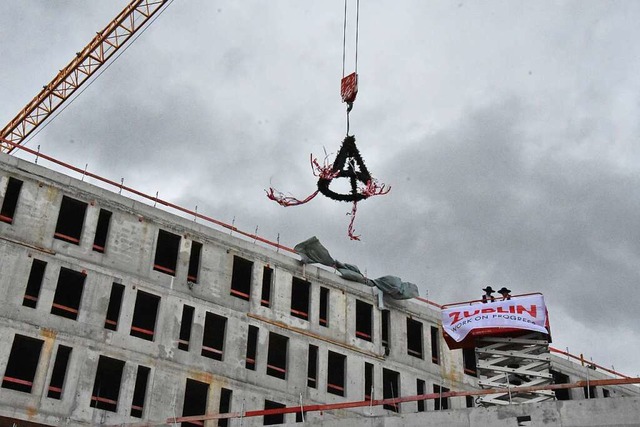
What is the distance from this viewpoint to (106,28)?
49.1m

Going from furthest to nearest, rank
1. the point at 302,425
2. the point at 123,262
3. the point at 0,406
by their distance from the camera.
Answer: the point at 123,262 < the point at 0,406 < the point at 302,425

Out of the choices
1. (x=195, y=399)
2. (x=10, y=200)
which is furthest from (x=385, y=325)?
(x=10, y=200)

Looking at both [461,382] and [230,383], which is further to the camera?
[461,382]

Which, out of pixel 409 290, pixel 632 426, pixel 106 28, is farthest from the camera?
pixel 106 28

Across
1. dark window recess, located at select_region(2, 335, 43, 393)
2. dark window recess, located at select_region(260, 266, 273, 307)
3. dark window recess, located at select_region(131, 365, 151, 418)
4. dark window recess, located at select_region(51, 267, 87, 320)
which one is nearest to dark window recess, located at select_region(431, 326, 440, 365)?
dark window recess, located at select_region(260, 266, 273, 307)

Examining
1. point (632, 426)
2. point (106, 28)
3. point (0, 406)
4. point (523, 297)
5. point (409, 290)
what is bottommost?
point (632, 426)

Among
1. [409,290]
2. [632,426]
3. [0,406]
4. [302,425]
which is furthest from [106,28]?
[632,426]

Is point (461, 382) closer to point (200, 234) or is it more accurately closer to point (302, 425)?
point (200, 234)

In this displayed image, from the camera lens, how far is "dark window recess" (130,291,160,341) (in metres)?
33.7

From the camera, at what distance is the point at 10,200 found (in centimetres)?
3375

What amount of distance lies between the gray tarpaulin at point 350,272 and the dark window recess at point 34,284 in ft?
40.2

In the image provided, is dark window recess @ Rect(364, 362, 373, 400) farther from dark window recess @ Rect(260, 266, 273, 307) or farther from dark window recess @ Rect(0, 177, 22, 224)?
dark window recess @ Rect(0, 177, 22, 224)

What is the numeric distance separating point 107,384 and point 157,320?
11.4ft

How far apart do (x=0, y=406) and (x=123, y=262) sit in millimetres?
7850
